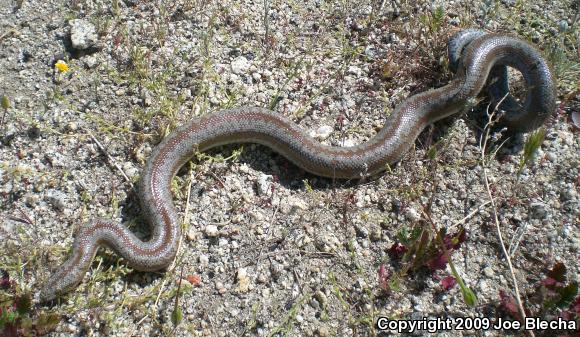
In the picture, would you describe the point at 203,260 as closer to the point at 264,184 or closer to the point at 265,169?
the point at 264,184

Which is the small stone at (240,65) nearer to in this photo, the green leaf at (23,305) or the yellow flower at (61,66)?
the yellow flower at (61,66)

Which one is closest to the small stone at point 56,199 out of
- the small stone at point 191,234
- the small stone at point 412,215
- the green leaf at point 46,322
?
the green leaf at point 46,322

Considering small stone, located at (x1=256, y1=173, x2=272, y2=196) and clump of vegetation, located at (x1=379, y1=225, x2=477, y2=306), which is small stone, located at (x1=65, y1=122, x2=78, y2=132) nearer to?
small stone, located at (x1=256, y1=173, x2=272, y2=196)

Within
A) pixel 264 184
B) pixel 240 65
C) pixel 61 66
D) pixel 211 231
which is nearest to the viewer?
pixel 211 231

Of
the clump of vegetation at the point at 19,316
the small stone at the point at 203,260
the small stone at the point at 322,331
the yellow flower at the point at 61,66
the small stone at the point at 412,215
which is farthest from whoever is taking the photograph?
the yellow flower at the point at 61,66

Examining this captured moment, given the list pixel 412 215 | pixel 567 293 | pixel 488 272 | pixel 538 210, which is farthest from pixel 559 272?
pixel 412 215

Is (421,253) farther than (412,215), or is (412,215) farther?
(412,215)

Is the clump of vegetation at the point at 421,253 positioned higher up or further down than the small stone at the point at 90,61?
higher up
